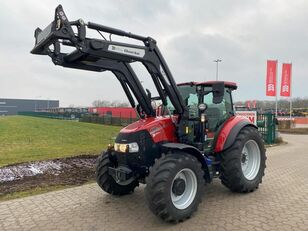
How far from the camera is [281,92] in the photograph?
27000mm

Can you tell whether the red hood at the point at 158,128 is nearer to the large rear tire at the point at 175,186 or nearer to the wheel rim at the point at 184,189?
the large rear tire at the point at 175,186

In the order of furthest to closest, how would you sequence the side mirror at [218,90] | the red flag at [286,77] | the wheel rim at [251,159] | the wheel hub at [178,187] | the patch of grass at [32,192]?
1. the red flag at [286,77]
2. the wheel rim at [251,159]
3. the patch of grass at [32,192]
4. the side mirror at [218,90]
5. the wheel hub at [178,187]

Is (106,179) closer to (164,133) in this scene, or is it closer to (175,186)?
(164,133)

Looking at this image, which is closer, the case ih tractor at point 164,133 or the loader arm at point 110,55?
the loader arm at point 110,55

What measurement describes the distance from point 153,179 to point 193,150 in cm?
104

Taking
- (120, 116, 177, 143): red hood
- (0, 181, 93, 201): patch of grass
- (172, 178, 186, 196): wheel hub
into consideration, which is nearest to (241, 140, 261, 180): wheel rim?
(120, 116, 177, 143): red hood

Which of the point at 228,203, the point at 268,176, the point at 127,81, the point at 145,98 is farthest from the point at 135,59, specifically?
the point at 268,176

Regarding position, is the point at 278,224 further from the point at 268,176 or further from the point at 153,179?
the point at 268,176

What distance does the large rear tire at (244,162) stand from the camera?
6.58m

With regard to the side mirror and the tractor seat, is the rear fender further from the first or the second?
the side mirror

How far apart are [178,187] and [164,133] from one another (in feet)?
3.62

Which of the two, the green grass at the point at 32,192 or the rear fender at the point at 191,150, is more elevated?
the rear fender at the point at 191,150

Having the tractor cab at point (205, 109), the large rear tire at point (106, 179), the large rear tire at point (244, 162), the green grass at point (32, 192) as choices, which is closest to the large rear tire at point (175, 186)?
the tractor cab at point (205, 109)

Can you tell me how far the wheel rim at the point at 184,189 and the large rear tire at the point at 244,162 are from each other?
118cm
